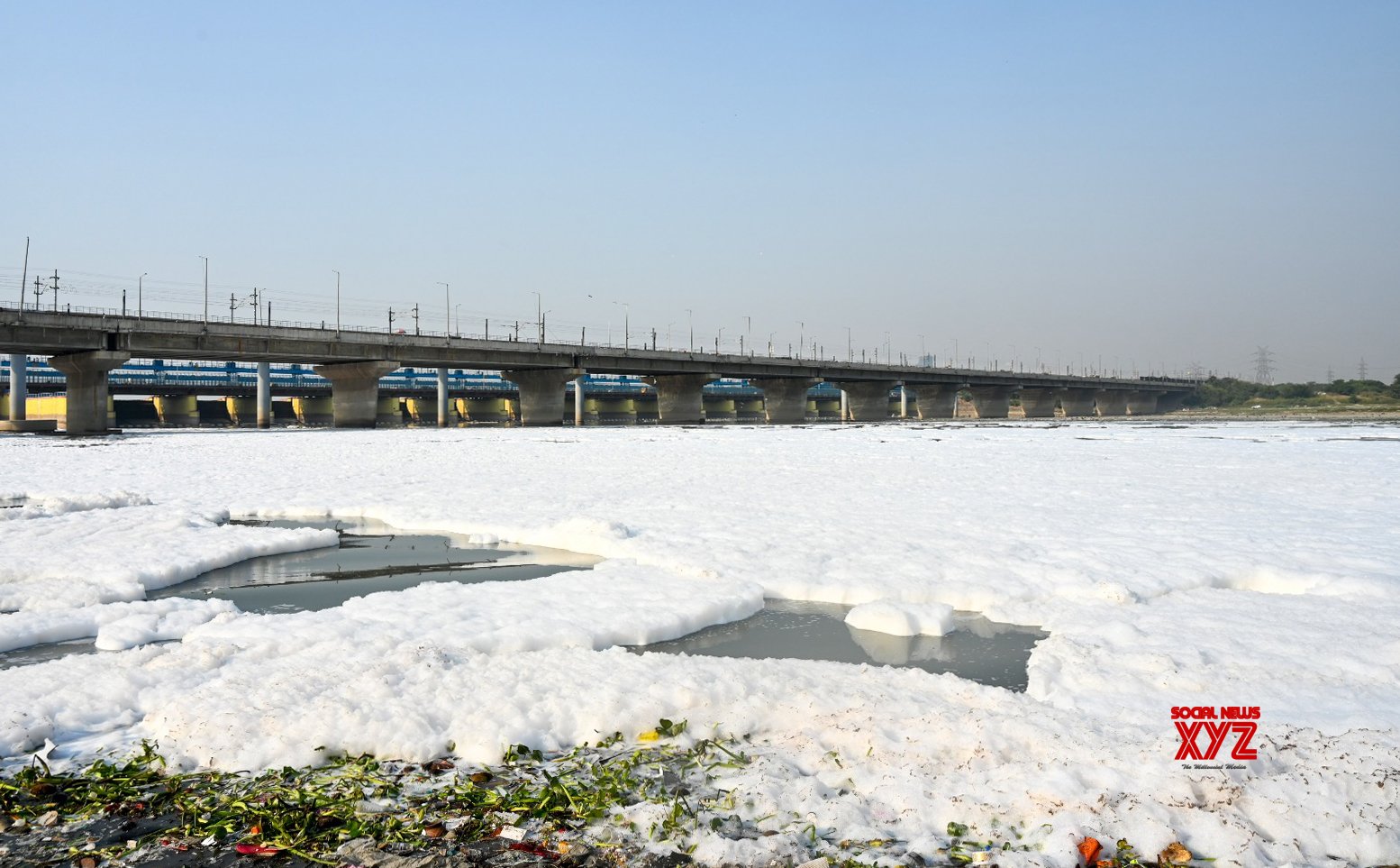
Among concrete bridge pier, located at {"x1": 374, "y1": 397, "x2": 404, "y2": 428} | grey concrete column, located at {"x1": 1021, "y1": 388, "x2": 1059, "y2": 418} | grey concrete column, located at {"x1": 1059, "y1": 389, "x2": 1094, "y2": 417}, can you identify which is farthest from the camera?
grey concrete column, located at {"x1": 1059, "y1": 389, "x2": 1094, "y2": 417}

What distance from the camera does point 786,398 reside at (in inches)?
4156

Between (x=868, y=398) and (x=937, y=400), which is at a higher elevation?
(x=868, y=398)

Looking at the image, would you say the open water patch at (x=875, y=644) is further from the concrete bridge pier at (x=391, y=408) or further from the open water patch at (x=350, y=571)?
the concrete bridge pier at (x=391, y=408)

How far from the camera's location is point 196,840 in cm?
387

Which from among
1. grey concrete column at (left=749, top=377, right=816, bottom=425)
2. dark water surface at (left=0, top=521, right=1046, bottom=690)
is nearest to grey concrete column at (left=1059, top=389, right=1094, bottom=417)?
grey concrete column at (left=749, top=377, right=816, bottom=425)

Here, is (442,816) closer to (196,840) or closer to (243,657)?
(196,840)

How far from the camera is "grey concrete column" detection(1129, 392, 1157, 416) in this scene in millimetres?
175375

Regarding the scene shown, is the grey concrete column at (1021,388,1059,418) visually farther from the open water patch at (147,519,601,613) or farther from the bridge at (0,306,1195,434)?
the open water patch at (147,519,601,613)

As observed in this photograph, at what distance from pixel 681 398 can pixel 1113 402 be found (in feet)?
364

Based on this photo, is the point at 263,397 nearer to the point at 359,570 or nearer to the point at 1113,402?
the point at 359,570

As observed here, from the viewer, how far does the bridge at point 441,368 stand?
56375mm

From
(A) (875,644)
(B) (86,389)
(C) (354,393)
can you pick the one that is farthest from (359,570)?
(C) (354,393)

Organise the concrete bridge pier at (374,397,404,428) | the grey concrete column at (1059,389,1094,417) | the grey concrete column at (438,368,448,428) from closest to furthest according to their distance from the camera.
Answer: the grey concrete column at (438,368,448,428) < the concrete bridge pier at (374,397,404,428) < the grey concrete column at (1059,389,1094,417)

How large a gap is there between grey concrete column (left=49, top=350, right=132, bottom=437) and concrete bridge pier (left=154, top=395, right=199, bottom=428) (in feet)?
161
